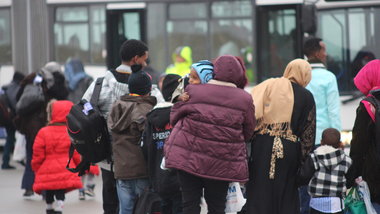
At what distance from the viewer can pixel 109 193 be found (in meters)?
4.44

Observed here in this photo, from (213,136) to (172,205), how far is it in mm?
1251

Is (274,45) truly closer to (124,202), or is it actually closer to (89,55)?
(89,55)

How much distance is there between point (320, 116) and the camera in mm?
5078

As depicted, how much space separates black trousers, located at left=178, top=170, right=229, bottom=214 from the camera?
3.51 meters

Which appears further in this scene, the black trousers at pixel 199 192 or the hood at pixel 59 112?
the hood at pixel 59 112

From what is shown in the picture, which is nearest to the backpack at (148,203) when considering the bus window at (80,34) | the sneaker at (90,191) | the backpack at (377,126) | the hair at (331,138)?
the hair at (331,138)

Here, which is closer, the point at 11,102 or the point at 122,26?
the point at 11,102

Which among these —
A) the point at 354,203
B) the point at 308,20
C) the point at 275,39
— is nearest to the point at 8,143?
the point at 275,39

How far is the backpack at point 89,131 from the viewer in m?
4.06

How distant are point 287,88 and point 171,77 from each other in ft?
3.51

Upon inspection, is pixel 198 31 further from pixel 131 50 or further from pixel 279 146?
pixel 279 146

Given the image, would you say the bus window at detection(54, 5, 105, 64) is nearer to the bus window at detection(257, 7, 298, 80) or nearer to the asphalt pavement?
the asphalt pavement

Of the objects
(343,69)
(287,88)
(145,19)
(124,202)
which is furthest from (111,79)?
(145,19)

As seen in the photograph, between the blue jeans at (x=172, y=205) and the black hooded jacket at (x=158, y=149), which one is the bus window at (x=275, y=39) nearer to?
the blue jeans at (x=172, y=205)
